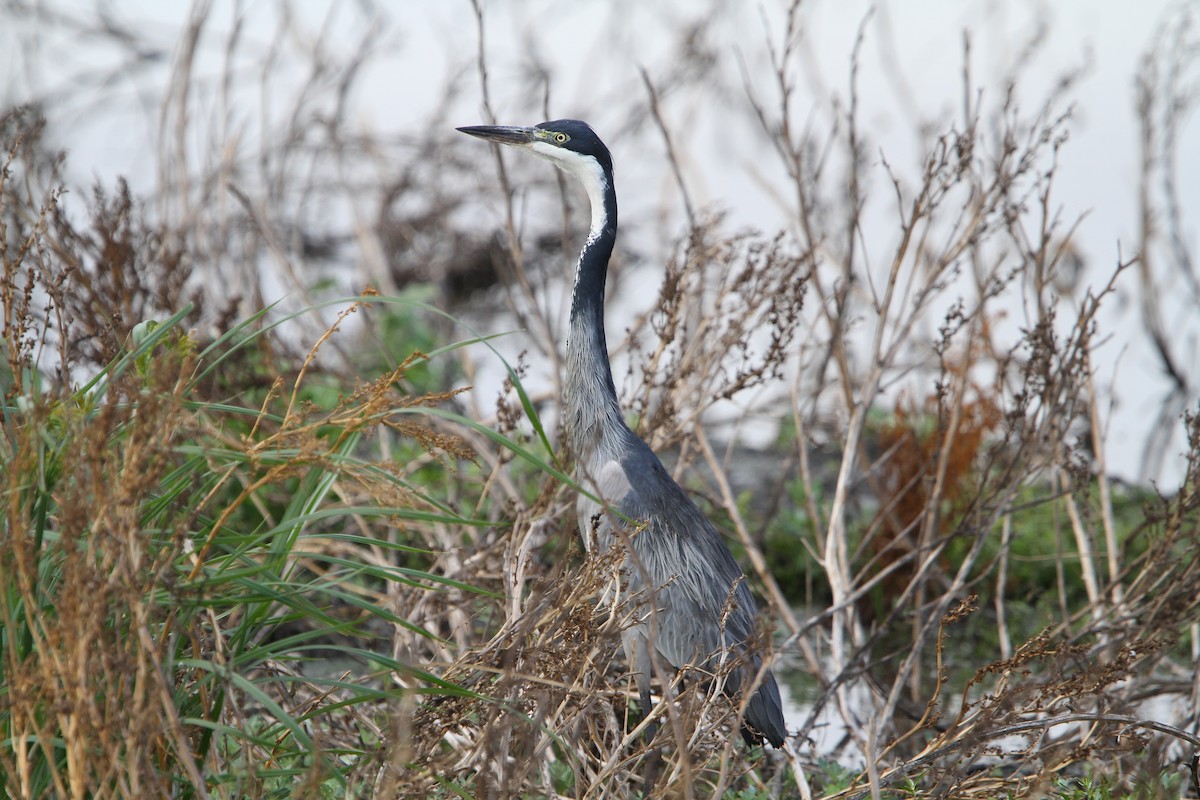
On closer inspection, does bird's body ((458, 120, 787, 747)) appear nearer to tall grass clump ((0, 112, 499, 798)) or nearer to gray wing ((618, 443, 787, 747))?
gray wing ((618, 443, 787, 747))

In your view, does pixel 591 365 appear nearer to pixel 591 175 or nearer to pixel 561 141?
pixel 591 175

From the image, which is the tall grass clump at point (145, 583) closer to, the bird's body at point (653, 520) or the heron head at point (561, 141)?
the bird's body at point (653, 520)

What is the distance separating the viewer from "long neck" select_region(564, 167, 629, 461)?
346 centimetres

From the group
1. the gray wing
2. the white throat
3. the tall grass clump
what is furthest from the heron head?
the tall grass clump

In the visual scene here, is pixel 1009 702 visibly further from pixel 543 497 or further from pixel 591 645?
pixel 543 497

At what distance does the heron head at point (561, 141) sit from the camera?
3.72m

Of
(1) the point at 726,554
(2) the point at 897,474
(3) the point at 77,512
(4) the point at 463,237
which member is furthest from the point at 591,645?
(4) the point at 463,237

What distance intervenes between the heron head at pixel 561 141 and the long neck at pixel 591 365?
0.82 ft

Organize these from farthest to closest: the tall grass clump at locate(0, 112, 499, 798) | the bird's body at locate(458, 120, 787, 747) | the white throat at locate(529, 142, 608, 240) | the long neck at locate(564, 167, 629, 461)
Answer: the white throat at locate(529, 142, 608, 240)
the long neck at locate(564, 167, 629, 461)
the bird's body at locate(458, 120, 787, 747)
the tall grass clump at locate(0, 112, 499, 798)

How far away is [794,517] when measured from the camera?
6.22 meters

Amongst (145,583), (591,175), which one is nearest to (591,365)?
(591,175)

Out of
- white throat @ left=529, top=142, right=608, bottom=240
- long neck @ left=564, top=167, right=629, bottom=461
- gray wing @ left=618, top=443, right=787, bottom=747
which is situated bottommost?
gray wing @ left=618, top=443, right=787, bottom=747

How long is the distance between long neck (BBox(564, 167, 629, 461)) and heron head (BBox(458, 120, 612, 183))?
249mm

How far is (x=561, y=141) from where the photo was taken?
12.5 feet
